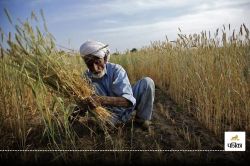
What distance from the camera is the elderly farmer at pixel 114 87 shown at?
2.34m

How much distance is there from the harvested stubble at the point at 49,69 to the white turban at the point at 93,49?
0.15 metres

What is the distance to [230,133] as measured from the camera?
1.93 m

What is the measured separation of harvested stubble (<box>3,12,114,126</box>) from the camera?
2.09 metres

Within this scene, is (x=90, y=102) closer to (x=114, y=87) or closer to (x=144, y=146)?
(x=114, y=87)

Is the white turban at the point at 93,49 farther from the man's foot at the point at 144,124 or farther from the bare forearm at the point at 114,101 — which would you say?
the man's foot at the point at 144,124

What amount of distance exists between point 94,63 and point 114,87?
230 millimetres

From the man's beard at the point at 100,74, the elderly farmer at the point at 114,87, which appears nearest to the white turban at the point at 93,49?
the elderly farmer at the point at 114,87

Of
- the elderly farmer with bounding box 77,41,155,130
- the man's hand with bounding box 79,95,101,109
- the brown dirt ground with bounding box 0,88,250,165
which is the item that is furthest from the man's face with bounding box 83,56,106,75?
the brown dirt ground with bounding box 0,88,250,165

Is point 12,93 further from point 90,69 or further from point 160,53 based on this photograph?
point 160,53

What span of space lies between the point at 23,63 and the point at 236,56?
5.06 feet

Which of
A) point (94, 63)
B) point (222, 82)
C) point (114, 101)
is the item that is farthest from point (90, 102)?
point (222, 82)

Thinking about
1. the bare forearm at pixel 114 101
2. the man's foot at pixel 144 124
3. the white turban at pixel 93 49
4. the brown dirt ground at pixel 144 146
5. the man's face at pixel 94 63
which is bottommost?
the brown dirt ground at pixel 144 146

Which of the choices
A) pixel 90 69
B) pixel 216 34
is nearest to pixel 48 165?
pixel 90 69

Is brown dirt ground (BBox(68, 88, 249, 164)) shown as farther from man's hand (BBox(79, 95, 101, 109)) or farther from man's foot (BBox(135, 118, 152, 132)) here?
man's hand (BBox(79, 95, 101, 109))
